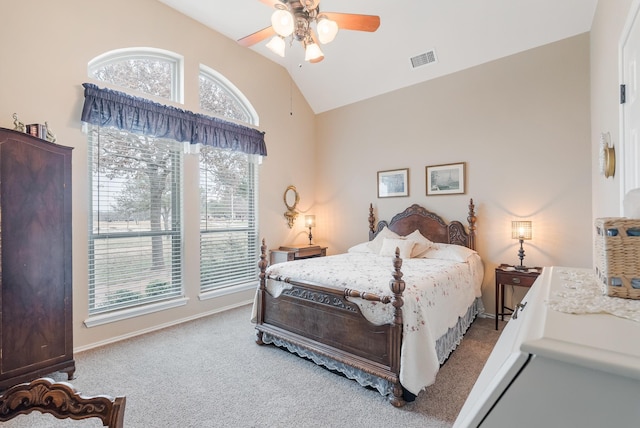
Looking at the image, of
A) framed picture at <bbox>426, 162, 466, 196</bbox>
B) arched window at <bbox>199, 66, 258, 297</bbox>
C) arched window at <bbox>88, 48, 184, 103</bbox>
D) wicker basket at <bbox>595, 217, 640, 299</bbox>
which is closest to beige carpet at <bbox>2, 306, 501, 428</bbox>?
arched window at <bbox>199, 66, 258, 297</bbox>

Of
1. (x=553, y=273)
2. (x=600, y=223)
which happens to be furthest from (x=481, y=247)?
(x=600, y=223)

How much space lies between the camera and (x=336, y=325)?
8.43 feet

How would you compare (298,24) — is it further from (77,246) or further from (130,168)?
(77,246)

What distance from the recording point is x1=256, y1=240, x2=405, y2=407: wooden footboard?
2.20 m

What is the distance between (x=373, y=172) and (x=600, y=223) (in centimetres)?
421

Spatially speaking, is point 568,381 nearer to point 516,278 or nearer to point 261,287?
point 261,287

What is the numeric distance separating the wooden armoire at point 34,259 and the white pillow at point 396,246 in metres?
3.37

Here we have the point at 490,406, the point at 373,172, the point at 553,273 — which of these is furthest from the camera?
the point at 373,172

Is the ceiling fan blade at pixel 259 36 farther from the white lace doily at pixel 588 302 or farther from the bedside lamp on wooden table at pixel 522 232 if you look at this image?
the bedside lamp on wooden table at pixel 522 232

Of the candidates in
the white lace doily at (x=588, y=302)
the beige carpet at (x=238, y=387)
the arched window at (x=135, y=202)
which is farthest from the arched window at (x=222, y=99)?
the white lace doily at (x=588, y=302)

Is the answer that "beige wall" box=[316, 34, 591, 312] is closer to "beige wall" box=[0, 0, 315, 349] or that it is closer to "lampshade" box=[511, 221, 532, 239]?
"lampshade" box=[511, 221, 532, 239]

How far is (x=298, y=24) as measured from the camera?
225 centimetres

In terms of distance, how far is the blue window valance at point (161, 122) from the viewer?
3031 millimetres

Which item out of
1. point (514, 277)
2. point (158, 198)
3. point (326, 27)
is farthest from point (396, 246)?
point (158, 198)
